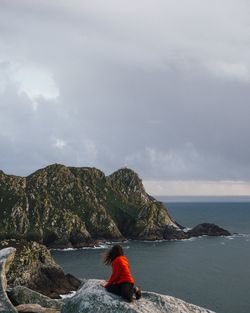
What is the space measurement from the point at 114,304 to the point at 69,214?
148 m

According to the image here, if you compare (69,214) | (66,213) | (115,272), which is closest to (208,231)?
(69,214)

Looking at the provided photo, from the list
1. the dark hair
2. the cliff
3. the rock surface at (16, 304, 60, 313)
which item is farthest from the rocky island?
the dark hair

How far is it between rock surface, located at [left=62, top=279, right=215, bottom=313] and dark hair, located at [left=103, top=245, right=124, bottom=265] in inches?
43.6

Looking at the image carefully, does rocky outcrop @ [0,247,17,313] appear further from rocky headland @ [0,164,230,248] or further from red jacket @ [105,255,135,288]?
rocky headland @ [0,164,230,248]

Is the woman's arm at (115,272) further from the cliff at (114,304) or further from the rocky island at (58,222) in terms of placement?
the rocky island at (58,222)

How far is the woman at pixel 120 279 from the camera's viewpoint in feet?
59.6

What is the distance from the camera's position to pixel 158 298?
61.2 feet

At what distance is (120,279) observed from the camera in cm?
1842

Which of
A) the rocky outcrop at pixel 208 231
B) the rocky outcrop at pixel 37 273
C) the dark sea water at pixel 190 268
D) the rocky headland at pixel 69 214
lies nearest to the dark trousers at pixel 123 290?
the dark sea water at pixel 190 268

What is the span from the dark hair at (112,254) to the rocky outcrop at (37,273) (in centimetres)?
6573

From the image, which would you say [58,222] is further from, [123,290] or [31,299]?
[123,290]

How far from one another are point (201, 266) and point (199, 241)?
170 feet

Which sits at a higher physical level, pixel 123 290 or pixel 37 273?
pixel 123 290

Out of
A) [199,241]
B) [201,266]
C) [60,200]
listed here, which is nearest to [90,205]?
[60,200]
